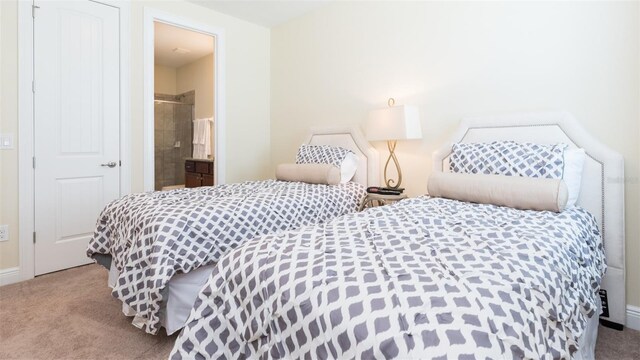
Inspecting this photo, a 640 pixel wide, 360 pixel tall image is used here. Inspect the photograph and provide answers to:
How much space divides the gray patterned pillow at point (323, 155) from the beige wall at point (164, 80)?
165 inches

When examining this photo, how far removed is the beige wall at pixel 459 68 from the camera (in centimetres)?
204

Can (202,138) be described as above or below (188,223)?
above

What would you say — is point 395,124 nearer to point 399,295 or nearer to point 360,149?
point 360,149

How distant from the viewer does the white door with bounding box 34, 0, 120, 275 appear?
280 centimetres

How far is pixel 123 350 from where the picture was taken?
5.73 ft

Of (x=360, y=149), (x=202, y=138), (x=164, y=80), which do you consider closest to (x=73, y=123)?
(x=360, y=149)

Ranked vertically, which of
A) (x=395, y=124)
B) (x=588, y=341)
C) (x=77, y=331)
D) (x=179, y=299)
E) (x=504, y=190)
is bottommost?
(x=77, y=331)

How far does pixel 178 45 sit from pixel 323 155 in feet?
10.9

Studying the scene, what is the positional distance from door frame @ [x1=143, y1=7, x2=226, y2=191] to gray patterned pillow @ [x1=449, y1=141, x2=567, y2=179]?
258 centimetres

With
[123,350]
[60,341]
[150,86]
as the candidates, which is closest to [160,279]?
[123,350]

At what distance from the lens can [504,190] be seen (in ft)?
6.19

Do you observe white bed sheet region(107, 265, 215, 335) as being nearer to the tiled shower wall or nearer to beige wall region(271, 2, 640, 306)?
beige wall region(271, 2, 640, 306)

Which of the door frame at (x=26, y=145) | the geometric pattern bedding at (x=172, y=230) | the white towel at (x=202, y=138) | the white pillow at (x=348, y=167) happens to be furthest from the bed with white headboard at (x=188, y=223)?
the white towel at (x=202, y=138)

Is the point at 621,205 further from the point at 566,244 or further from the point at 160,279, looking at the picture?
the point at 160,279
